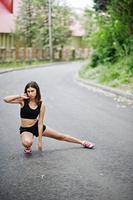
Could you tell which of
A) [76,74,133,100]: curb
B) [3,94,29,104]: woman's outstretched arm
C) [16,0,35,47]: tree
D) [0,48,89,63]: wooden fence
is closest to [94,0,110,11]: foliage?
[0,48,89,63]: wooden fence

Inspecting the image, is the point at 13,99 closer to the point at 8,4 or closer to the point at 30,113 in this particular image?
the point at 30,113

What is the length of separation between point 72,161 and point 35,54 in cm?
2243

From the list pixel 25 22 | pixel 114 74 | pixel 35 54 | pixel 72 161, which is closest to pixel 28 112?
pixel 72 161

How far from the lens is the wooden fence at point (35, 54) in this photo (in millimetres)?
23691

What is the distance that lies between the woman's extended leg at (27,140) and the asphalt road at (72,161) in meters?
0.11

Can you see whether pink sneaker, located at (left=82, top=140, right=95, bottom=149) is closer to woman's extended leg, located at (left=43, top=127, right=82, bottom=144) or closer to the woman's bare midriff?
woman's extended leg, located at (left=43, top=127, right=82, bottom=144)

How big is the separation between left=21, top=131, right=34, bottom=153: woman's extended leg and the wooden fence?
10.3 metres

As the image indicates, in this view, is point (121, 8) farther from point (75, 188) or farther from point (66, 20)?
point (75, 188)

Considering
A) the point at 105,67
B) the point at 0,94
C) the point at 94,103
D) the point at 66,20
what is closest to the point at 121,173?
the point at 94,103

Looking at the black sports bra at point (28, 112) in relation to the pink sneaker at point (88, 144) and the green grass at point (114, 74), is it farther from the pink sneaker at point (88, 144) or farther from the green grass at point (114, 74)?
the green grass at point (114, 74)

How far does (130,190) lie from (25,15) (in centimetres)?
872

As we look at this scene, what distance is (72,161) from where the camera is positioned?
6.54m

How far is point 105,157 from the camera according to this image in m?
6.79

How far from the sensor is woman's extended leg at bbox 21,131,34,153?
674 centimetres
